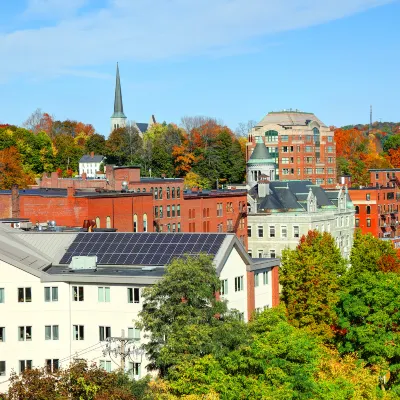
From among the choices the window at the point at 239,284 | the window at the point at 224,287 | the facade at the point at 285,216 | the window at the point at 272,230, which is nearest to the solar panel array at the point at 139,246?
the window at the point at 224,287

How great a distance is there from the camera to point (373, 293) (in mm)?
62312

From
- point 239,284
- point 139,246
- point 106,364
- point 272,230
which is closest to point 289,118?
point 272,230

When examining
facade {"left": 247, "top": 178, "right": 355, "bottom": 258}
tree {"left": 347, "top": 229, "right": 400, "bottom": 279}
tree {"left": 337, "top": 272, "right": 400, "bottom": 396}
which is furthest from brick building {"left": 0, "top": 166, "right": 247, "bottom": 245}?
tree {"left": 337, "top": 272, "right": 400, "bottom": 396}

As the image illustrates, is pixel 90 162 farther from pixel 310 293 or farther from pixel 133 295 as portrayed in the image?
pixel 133 295

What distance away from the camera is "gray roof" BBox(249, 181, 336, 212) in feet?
362

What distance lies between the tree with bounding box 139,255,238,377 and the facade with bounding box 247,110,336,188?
122556mm

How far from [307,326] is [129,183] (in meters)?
37.6

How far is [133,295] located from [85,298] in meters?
3.36

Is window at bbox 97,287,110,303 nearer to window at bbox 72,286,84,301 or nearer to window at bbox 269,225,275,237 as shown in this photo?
window at bbox 72,286,84,301

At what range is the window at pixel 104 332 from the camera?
56.8m

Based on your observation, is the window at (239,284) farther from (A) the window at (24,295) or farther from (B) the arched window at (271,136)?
(B) the arched window at (271,136)

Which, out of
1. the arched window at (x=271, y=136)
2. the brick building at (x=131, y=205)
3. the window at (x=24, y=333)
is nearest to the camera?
the window at (x=24, y=333)

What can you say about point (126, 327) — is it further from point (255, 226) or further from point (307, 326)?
point (255, 226)

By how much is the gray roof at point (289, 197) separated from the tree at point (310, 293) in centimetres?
2978
